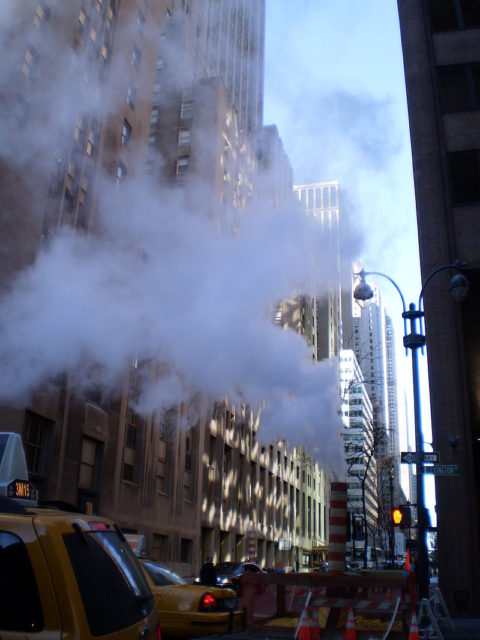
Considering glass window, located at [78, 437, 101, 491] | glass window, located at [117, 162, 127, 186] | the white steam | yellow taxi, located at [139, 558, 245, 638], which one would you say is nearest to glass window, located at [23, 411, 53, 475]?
the white steam

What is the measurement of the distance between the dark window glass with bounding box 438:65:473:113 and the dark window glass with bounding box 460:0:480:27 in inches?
64.5

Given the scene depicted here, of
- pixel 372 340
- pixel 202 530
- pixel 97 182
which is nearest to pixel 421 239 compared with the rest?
pixel 97 182

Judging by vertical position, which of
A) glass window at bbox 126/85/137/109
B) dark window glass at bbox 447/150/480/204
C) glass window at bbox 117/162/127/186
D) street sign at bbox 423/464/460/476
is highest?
glass window at bbox 126/85/137/109

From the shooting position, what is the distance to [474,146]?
1781cm

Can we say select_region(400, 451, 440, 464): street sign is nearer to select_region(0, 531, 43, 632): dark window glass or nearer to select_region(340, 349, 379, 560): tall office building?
select_region(0, 531, 43, 632): dark window glass

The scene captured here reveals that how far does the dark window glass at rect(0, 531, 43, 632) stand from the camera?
281 cm

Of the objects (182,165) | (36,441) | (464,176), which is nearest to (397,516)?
(464,176)

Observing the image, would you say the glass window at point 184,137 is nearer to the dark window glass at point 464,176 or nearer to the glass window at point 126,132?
the glass window at point 126,132

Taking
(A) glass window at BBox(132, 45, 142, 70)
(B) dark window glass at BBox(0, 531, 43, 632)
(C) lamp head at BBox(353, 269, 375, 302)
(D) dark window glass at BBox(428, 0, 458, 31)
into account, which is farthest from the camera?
(A) glass window at BBox(132, 45, 142, 70)

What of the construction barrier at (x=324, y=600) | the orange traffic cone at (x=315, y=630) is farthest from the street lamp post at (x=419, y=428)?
the orange traffic cone at (x=315, y=630)

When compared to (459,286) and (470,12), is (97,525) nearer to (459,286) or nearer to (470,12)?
(459,286)

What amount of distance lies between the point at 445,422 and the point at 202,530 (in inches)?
947

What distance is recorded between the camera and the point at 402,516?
44.4 ft

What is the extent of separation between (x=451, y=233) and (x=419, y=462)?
7.51 meters
